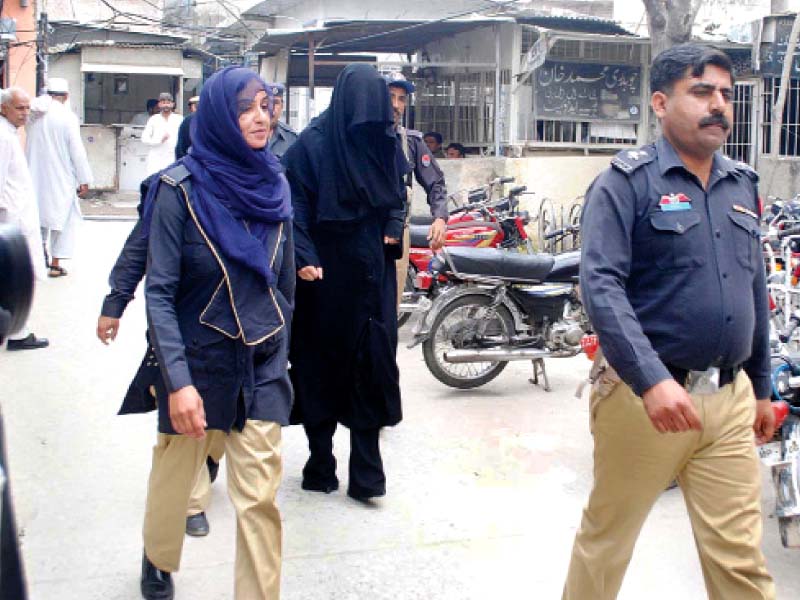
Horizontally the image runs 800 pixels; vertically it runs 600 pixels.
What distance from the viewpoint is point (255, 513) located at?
341cm

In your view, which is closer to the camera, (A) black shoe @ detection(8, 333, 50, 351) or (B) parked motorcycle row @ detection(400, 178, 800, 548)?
(B) parked motorcycle row @ detection(400, 178, 800, 548)

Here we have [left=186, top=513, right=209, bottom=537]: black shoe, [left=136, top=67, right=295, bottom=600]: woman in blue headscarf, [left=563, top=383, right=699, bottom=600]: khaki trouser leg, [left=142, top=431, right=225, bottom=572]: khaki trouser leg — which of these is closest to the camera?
[left=563, top=383, right=699, bottom=600]: khaki trouser leg

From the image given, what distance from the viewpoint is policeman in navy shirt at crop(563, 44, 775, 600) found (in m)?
3.10

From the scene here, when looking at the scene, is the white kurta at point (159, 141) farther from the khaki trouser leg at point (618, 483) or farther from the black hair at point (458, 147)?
the khaki trouser leg at point (618, 483)

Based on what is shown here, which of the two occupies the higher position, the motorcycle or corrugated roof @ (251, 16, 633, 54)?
corrugated roof @ (251, 16, 633, 54)

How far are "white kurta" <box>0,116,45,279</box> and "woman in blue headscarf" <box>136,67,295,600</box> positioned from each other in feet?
15.2

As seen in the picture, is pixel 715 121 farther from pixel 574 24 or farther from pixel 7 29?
pixel 7 29

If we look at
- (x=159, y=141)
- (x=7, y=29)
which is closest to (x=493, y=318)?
(x=159, y=141)

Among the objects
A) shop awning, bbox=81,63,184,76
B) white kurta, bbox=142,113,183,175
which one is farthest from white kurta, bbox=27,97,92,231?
shop awning, bbox=81,63,184,76

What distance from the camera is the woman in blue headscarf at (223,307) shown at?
3.47 m

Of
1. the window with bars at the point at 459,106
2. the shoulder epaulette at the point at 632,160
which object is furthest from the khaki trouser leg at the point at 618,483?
the window with bars at the point at 459,106

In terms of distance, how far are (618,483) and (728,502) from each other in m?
0.31

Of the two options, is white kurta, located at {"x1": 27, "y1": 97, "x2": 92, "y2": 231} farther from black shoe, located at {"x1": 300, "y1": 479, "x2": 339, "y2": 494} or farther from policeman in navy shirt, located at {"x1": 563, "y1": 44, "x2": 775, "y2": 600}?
policeman in navy shirt, located at {"x1": 563, "y1": 44, "x2": 775, "y2": 600}

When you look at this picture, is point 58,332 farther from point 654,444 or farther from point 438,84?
point 438,84
